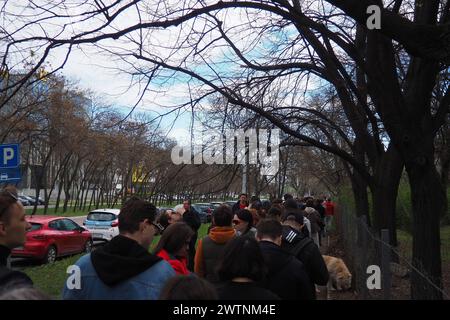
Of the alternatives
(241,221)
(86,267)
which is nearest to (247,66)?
(241,221)

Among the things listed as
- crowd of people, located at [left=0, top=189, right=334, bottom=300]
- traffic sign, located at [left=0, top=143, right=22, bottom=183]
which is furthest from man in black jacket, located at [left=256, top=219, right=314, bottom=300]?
traffic sign, located at [left=0, top=143, right=22, bottom=183]

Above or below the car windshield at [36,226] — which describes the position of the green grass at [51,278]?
below

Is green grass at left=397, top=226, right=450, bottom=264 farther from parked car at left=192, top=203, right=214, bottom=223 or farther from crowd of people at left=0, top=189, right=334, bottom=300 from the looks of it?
parked car at left=192, top=203, right=214, bottom=223

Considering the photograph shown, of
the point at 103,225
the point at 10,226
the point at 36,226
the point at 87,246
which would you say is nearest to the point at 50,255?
the point at 36,226

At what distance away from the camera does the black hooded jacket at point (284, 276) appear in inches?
162

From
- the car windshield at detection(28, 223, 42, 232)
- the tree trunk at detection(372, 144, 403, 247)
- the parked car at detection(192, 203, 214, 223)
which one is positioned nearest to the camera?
the tree trunk at detection(372, 144, 403, 247)

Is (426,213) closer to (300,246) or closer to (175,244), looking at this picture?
(300,246)

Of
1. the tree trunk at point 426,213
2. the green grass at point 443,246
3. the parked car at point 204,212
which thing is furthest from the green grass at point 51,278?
the parked car at point 204,212

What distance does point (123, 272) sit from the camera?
3.19m

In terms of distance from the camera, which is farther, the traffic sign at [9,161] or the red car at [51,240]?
the red car at [51,240]

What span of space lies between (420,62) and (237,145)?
4.45 metres

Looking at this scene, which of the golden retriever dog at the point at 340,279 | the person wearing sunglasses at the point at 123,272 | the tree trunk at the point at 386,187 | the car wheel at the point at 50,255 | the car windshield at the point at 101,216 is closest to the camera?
the person wearing sunglasses at the point at 123,272

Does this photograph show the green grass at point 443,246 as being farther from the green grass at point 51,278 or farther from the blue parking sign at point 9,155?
the blue parking sign at point 9,155

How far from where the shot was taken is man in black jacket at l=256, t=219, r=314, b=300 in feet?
13.5
